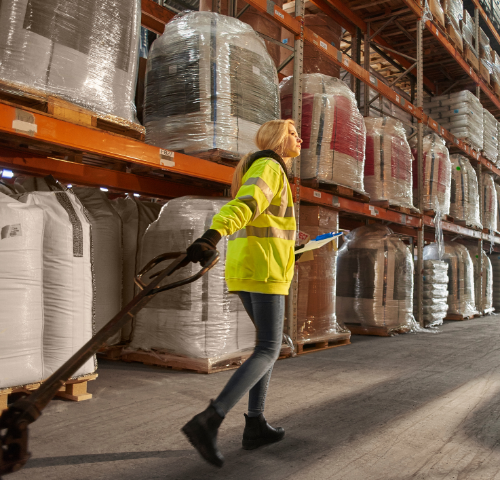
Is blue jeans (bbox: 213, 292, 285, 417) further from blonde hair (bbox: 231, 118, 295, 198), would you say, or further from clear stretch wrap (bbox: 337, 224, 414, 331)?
clear stretch wrap (bbox: 337, 224, 414, 331)

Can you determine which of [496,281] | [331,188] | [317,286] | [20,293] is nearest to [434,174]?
[331,188]

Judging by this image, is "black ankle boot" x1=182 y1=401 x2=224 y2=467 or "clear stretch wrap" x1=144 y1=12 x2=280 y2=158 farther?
"clear stretch wrap" x1=144 y1=12 x2=280 y2=158

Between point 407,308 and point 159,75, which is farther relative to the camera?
point 407,308

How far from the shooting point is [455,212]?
27.7 feet

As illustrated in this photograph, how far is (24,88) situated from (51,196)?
646 millimetres

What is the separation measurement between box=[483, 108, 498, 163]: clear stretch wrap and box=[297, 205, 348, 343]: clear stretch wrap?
681cm

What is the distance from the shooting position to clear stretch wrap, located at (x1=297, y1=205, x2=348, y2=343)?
15.8 feet

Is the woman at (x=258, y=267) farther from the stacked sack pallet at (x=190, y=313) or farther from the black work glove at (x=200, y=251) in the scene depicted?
the stacked sack pallet at (x=190, y=313)

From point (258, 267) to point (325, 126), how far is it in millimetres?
3206

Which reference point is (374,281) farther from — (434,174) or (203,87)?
(203,87)

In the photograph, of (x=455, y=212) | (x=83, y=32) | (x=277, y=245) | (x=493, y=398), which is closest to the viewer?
(x=277, y=245)

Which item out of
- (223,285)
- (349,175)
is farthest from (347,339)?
(223,285)

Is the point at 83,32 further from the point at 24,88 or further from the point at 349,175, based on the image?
the point at 349,175

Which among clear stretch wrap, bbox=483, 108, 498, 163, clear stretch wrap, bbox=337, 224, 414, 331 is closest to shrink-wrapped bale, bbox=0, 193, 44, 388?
clear stretch wrap, bbox=337, 224, 414, 331
